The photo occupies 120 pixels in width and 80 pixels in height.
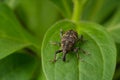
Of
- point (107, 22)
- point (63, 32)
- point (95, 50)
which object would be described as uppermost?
point (107, 22)

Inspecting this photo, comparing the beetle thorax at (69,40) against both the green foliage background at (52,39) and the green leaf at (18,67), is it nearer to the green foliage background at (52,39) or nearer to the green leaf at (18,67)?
the green foliage background at (52,39)

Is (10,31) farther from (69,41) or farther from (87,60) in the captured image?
(87,60)

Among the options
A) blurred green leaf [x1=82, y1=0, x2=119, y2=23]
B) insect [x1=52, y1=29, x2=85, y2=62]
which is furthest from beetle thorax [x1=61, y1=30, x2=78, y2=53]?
blurred green leaf [x1=82, y1=0, x2=119, y2=23]

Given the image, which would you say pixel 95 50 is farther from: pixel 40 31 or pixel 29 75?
pixel 40 31

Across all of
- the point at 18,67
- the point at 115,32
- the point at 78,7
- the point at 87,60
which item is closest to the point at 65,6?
the point at 78,7

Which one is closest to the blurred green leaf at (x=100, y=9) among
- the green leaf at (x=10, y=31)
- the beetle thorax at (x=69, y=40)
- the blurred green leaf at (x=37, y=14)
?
the blurred green leaf at (x=37, y=14)

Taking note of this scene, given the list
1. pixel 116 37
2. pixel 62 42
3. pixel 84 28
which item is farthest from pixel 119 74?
pixel 62 42
